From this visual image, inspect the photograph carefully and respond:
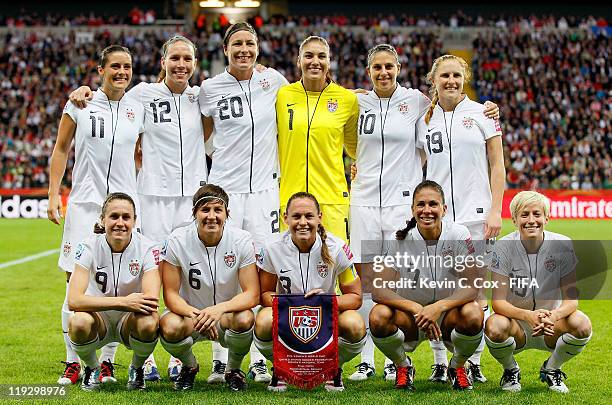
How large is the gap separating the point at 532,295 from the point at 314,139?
5.48 feet

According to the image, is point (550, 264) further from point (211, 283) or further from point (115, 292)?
point (115, 292)

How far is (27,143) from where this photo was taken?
84.8ft

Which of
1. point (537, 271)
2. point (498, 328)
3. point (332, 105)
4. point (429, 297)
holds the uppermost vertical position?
point (332, 105)

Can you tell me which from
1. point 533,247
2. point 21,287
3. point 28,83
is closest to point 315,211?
point 533,247

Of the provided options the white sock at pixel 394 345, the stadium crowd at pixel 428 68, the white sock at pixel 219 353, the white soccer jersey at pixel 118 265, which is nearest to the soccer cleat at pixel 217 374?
the white sock at pixel 219 353

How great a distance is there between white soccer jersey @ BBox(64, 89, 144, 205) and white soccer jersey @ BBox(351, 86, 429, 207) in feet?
4.89

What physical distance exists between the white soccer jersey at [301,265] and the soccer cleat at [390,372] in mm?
775

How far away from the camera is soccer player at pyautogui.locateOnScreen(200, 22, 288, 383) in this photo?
221 inches

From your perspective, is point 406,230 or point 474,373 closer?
point 406,230

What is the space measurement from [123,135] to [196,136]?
0.49 metres

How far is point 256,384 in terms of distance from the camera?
17.0 feet

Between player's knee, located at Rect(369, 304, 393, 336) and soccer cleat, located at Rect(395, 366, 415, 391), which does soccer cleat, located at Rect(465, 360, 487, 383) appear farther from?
player's knee, located at Rect(369, 304, 393, 336)

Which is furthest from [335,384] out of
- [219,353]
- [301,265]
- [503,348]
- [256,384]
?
[503,348]

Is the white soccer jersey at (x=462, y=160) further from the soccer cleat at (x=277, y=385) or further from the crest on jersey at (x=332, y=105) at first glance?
the soccer cleat at (x=277, y=385)
